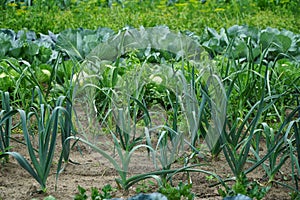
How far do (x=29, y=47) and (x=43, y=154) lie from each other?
2.87 meters

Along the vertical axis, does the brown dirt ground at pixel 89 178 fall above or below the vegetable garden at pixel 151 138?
below

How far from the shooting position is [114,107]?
11.1 feet

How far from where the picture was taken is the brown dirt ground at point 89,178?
3.31 metres

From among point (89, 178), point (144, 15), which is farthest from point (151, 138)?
point (144, 15)

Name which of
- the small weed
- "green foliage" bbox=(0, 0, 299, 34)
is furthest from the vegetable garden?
"green foliage" bbox=(0, 0, 299, 34)

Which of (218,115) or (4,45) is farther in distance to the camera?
(4,45)

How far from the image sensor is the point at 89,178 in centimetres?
357

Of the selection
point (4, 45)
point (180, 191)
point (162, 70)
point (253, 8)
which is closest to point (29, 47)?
point (4, 45)

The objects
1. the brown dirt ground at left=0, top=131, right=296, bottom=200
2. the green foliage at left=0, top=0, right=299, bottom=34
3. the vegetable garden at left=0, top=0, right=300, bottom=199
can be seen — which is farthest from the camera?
the green foliage at left=0, top=0, right=299, bottom=34

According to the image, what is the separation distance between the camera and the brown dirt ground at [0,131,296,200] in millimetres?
3311

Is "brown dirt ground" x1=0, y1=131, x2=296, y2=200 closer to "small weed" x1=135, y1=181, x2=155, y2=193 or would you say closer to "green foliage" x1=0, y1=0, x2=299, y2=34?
"small weed" x1=135, y1=181, x2=155, y2=193

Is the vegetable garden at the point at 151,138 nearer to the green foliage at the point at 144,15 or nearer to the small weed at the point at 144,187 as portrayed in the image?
the small weed at the point at 144,187

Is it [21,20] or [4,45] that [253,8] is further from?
[4,45]

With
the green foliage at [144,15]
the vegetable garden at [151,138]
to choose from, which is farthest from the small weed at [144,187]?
the green foliage at [144,15]
